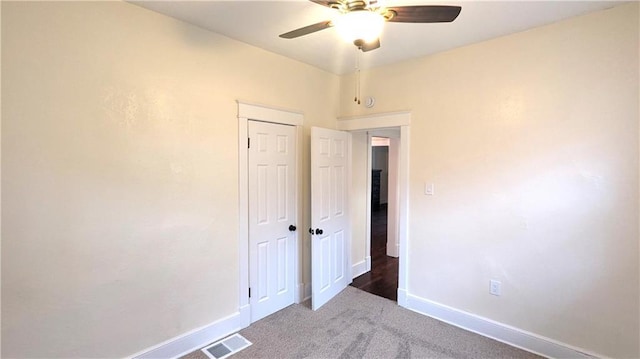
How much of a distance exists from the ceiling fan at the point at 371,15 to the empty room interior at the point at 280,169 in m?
0.03

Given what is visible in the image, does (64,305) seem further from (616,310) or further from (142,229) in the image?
(616,310)

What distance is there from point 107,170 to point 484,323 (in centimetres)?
336

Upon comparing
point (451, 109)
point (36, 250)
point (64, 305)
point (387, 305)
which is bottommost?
point (387, 305)

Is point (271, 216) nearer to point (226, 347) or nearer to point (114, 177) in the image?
point (226, 347)

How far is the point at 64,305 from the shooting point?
6.15ft

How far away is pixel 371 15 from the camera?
146 cm

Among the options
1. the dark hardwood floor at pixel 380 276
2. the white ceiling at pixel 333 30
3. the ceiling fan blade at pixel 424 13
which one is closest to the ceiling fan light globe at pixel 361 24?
the ceiling fan blade at pixel 424 13

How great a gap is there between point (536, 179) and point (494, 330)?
1.40 meters

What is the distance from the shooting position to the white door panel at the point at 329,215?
3.15 meters

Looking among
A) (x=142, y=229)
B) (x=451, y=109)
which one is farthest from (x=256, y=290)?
(x=451, y=109)

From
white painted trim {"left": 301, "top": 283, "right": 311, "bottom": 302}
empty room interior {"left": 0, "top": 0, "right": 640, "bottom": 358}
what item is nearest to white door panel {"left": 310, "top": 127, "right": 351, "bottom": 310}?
empty room interior {"left": 0, "top": 0, "right": 640, "bottom": 358}

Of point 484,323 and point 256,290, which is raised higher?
point 256,290

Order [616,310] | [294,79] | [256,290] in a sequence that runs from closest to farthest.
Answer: [616,310] < [256,290] < [294,79]

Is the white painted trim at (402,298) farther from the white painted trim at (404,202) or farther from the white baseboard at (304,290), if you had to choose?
the white baseboard at (304,290)
